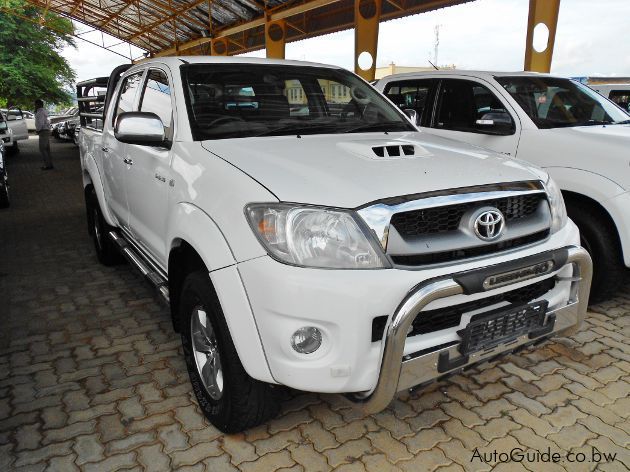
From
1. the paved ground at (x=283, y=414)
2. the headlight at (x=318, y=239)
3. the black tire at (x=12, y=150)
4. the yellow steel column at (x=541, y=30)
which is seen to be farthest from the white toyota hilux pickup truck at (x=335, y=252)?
the black tire at (x=12, y=150)

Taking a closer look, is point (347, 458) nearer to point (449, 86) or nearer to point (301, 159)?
point (301, 159)

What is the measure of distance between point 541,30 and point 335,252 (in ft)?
33.7

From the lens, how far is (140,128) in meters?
2.51

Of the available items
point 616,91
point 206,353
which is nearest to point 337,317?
point 206,353

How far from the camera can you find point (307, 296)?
175 cm

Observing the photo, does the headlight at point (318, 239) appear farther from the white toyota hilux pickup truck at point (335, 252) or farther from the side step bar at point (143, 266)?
the side step bar at point (143, 266)

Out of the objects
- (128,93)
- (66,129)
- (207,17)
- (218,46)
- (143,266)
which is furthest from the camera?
(218,46)

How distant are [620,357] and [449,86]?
282cm

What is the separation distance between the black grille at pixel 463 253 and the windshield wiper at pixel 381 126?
116 centimetres

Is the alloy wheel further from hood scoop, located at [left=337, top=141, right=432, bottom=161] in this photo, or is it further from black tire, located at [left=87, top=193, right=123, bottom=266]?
black tire, located at [left=87, top=193, right=123, bottom=266]

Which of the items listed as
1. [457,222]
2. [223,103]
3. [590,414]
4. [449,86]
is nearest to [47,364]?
[223,103]

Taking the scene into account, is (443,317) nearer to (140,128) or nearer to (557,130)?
(140,128)

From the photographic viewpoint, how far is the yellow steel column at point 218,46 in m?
22.0

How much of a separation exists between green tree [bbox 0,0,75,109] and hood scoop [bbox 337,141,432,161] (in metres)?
21.2
